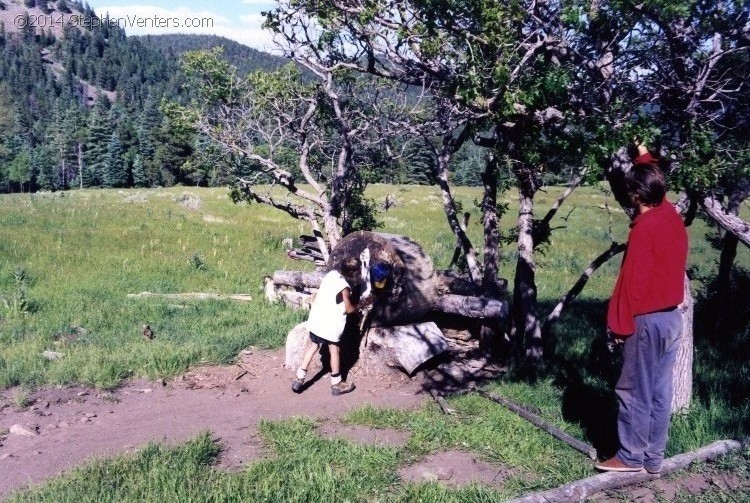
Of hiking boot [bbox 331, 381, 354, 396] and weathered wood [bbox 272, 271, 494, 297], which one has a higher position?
weathered wood [bbox 272, 271, 494, 297]

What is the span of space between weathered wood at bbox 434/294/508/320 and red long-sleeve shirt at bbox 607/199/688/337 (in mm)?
3753

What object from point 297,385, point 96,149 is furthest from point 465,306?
point 96,149

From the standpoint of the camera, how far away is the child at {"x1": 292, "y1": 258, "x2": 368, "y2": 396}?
24.1ft

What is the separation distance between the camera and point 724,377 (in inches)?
274

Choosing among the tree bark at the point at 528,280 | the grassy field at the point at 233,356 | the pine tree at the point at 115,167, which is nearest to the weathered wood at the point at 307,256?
the grassy field at the point at 233,356

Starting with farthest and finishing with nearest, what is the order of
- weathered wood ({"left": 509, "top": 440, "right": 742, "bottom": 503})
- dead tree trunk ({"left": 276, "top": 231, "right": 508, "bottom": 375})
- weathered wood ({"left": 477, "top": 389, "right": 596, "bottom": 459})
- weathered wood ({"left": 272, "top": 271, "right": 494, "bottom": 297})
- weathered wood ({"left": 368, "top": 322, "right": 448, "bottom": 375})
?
weathered wood ({"left": 272, "top": 271, "right": 494, "bottom": 297}) → dead tree trunk ({"left": 276, "top": 231, "right": 508, "bottom": 375}) → weathered wood ({"left": 368, "top": 322, "right": 448, "bottom": 375}) → weathered wood ({"left": 477, "top": 389, "right": 596, "bottom": 459}) → weathered wood ({"left": 509, "top": 440, "right": 742, "bottom": 503})

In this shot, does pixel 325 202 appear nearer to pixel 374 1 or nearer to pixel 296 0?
pixel 296 0

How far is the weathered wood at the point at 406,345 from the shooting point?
7789mm

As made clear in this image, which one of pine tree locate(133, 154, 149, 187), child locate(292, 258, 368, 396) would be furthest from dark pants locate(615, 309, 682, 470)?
pine tree locate(133, 154, 149, 187)

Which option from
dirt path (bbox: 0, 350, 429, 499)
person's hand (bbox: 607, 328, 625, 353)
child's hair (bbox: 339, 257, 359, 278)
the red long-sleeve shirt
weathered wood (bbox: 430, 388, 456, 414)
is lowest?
dirt path (bbox: 0, 350, 429, 499)

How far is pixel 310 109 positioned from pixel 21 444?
6.80m

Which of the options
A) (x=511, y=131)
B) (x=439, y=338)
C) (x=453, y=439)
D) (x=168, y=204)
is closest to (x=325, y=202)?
(x=439, y=338)

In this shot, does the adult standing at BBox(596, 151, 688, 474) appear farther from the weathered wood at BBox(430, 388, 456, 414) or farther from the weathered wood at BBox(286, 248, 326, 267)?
the weathered wood at BBox(286, 248, 326, 267)

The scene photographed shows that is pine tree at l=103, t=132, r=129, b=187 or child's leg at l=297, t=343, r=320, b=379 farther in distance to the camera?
pine tree at l=103, t=132, r=129, b=187
